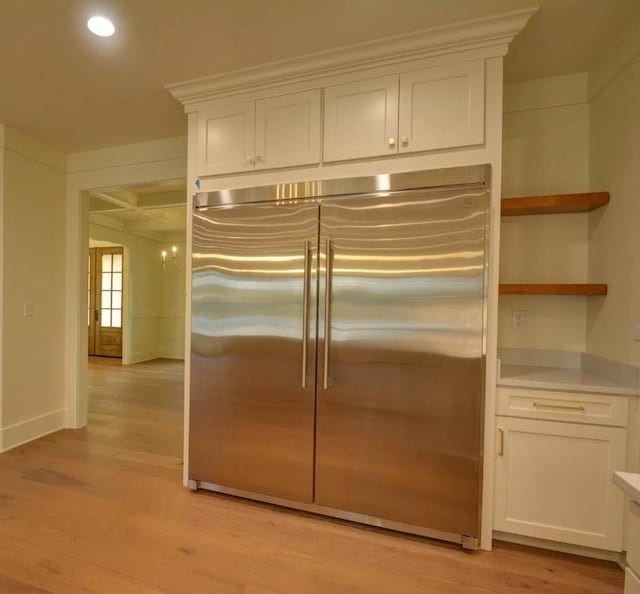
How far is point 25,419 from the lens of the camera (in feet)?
9.82

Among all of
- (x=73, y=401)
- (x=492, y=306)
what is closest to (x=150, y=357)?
(x=73, y=401)

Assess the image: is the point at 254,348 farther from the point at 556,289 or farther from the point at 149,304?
the point at 149,304

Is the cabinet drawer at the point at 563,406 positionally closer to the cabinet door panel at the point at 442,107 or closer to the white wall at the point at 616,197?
the white wall at the point at 616,197

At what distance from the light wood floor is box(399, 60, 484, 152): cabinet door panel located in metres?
2.09

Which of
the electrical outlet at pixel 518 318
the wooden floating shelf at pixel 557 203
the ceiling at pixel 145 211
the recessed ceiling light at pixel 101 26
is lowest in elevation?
the electrical outlet at pixel 518 318

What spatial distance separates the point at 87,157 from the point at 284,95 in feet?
7.40

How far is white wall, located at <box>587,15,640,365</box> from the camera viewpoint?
170 centimetres

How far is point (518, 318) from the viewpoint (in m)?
2.17

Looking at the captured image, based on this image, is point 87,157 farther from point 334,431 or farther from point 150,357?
point 150,357

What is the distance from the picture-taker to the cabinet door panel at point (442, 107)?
5.74ft

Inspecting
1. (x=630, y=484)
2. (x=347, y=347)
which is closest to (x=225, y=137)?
(x=347, y=347)

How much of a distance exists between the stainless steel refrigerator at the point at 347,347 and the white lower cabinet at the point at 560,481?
184 mm

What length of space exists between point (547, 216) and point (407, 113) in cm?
109

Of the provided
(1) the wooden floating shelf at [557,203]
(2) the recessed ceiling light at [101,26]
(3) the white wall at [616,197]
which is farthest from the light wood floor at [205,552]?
(2) the recessed ceiling light at [101,26]
